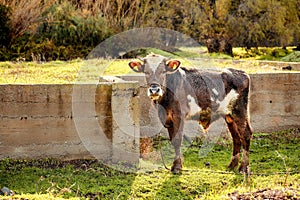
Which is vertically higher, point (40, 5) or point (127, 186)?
point (40, 5)

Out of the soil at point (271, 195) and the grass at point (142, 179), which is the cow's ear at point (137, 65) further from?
the soil at point (271, 195)

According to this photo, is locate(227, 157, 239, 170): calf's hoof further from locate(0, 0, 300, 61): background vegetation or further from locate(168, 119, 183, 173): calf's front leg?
locate(0, 0, 300, 61): background vegetation

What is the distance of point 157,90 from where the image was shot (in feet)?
24.1

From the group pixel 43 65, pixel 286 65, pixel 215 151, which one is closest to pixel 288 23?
pixel 286 65

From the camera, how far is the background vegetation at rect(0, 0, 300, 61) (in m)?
16.2

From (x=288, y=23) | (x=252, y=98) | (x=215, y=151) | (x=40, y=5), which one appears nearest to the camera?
(x=215, y=151)

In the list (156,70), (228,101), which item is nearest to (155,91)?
(156,70)

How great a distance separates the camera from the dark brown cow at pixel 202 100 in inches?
312

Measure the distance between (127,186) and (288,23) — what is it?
16.3 m

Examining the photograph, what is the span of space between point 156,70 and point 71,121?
5.51 ft

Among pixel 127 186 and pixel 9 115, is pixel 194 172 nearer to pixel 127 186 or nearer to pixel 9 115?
pixel 127 186

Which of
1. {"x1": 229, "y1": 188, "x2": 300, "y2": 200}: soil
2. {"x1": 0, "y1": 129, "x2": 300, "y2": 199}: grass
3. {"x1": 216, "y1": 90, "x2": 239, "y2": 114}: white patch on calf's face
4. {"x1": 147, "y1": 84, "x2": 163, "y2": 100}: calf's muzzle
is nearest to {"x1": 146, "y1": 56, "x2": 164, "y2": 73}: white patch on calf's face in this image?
{"x1": 147, "y1": 84, "x2": 163, "y2": 100}: calf's muzzle

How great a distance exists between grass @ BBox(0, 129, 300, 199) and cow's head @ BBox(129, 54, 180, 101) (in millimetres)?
1197

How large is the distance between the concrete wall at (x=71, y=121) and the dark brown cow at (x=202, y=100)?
583mm
